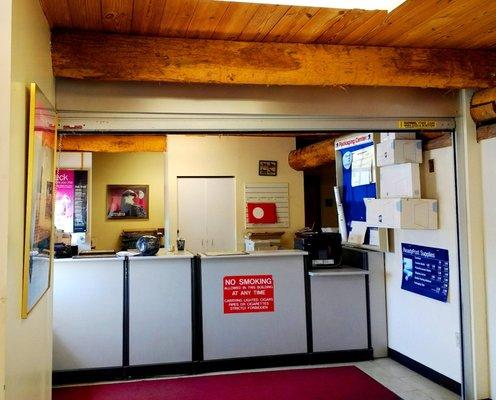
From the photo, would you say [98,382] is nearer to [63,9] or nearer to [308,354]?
[308,354]

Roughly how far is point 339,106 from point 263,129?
2.09 ft

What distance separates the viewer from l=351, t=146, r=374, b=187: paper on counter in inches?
196

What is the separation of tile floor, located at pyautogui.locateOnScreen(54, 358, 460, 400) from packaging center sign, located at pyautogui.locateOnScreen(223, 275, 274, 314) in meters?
0.64

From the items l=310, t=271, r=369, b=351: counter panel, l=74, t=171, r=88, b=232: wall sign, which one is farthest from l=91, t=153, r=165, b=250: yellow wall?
l=310, t=271, r=369, b=351: counter panel

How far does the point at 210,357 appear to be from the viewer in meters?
4.52

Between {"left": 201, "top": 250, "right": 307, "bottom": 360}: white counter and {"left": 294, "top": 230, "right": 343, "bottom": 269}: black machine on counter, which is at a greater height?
{"left": 294, "top": 230, "right": 343, "bottom": 269}: black machine on counter

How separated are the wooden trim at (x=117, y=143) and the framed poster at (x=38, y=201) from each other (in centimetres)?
496

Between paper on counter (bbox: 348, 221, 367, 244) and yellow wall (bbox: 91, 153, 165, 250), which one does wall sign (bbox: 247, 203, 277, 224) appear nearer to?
paper on counter (bbox: 348, 221, 367, 244)

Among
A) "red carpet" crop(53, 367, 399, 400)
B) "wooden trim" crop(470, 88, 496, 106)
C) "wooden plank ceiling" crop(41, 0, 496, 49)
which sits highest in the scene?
"wooden plank ceiling" crop(41, 0, 496, 49)

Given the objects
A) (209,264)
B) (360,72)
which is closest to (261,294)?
(209,264)

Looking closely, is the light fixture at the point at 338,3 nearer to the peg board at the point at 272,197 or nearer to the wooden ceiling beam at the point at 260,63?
the wooden ceiling beam at the point at 260,63

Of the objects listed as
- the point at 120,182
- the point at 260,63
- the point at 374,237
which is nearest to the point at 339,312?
the point at 374,237

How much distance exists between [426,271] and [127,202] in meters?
6.62

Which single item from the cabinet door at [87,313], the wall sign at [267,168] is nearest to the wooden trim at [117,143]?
the wall sign at [267,168]
